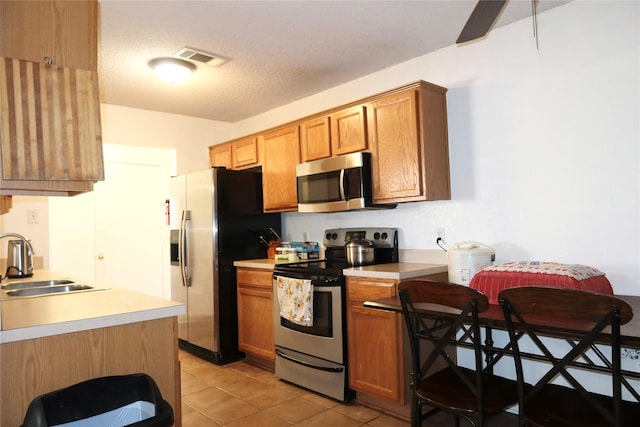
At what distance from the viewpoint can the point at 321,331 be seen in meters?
3.00

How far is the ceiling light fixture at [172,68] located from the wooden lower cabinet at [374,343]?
1.95m

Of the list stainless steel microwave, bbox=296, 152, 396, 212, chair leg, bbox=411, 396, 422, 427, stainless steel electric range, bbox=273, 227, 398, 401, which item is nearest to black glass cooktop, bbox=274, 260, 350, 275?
stainless steel electric range, bbox=273, 227, 398, 401

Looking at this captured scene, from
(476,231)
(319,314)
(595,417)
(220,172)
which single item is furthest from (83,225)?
(595,417)

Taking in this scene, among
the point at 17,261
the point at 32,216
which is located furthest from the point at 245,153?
the point at 17,261

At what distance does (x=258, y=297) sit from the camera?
11.9 ft

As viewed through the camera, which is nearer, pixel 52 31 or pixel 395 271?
pixel 52 31

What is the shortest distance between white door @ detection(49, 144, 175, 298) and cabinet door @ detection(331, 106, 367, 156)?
2177 mm

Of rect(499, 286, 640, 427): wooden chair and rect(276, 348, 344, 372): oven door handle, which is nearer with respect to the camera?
rect(499, 286, 640, 427): wooden chair

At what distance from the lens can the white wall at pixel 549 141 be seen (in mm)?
2293

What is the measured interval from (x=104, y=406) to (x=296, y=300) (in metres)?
1.90

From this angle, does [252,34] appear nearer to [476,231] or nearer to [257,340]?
[476,231]

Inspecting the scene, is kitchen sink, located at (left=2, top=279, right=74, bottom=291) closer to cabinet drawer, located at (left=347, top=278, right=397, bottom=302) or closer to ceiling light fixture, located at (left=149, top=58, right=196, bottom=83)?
ceiling light fixture, located at (left=149, top=58, right=196, bottom=83)

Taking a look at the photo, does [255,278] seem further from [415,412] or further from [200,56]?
[415,412]

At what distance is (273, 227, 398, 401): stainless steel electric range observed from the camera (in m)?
2.89
